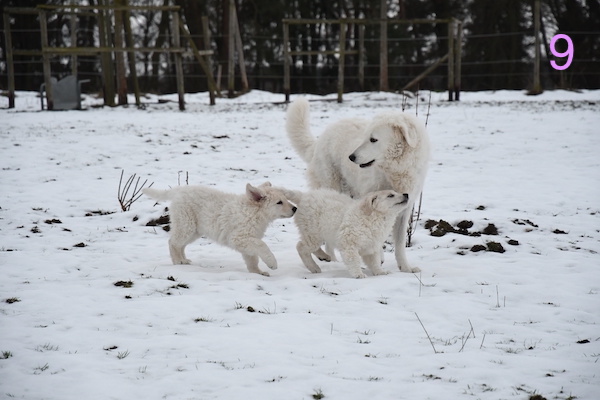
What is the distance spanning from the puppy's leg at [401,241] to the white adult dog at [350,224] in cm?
22

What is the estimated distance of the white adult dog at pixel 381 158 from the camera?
5387 mm

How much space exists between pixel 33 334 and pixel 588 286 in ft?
13.3

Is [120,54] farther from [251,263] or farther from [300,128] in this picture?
[251,263]

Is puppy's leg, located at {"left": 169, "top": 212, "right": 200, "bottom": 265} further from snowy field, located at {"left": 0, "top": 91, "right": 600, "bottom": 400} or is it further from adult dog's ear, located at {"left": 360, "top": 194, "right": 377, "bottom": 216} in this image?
adult dog's ear, located at {"left": 360, "top": 194, "right": 377, "bottom": 216}

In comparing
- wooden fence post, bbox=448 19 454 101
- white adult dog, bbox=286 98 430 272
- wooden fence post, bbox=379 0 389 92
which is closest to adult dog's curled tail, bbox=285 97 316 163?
white adult dog, bbox=286 98 430 272

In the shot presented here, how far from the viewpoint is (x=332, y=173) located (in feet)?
20.9

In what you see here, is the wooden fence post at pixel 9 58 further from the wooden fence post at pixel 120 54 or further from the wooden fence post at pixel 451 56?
the wooden fence post at pixel 451 56

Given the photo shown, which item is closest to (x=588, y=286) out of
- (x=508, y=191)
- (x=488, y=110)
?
(x=508, y=191)

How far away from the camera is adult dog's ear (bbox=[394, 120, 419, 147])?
5.31m

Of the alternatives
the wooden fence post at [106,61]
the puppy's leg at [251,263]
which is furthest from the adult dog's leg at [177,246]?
the wooden fence post at [106,61]

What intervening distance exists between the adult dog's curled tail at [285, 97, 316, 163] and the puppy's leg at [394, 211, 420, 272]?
1.44m

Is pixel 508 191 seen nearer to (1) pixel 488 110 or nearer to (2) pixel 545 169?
(2) pixel 545 169

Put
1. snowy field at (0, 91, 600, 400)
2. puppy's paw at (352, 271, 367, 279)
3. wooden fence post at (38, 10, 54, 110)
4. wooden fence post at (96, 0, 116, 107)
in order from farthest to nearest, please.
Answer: wooden fence post at (96, 0, 116, 107), wooden fence post at (38, 10, 54, 110), puppy's paw at (352, 271, 367, 279), snowy field at (0, 91, 600, 400)

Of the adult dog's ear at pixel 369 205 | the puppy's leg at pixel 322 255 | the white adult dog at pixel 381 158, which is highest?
the white adult dog at pixel 381 158
